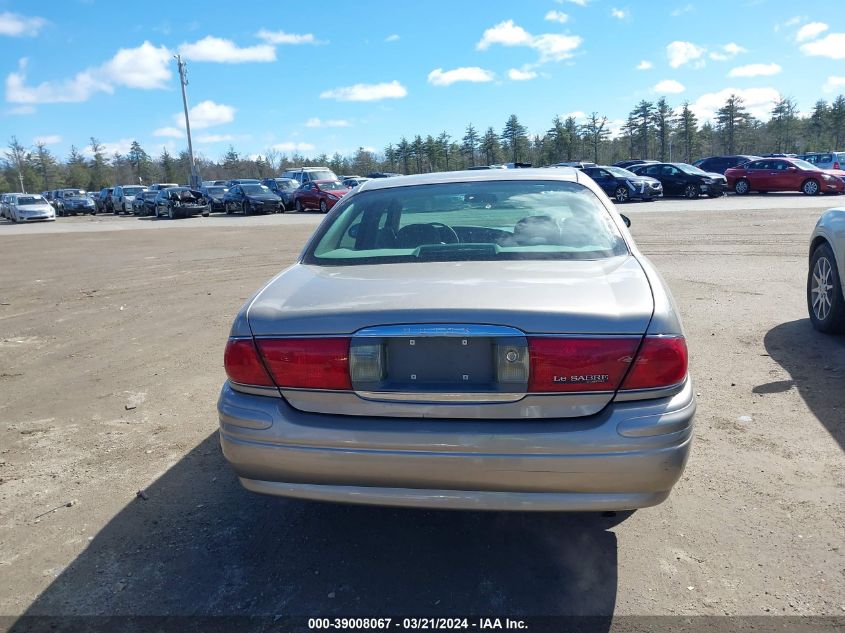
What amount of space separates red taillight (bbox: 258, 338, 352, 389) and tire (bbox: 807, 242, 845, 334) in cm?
493

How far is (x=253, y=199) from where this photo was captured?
1185 inches

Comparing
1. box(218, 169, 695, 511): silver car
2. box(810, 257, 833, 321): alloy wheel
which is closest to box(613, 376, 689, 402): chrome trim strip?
box(218, 169, 695, 511): silver car

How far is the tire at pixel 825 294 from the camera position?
5506 millimetres

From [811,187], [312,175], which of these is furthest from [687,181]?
[312,175]

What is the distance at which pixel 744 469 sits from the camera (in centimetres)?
350

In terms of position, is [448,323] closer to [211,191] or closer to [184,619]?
[184,619]

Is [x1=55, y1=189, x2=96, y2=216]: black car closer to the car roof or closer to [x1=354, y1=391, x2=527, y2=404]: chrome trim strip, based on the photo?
the car roof

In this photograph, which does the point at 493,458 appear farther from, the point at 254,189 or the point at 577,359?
the point at 254,189

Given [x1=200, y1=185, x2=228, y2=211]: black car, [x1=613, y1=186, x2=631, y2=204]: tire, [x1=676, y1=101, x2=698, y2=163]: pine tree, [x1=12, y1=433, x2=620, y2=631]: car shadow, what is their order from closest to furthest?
[x1=12, y1=433, x2=620, y2=631]: car shadow, [x1=613, y1=186, x2=631, y2=204]: tire, [x1=200, y1=185, x2=228, y2=211]: black car, [x1=676, y1=101, x2=698, y2=163]: pine tree

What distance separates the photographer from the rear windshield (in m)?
3.12

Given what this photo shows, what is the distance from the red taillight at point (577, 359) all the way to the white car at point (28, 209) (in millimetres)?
40915

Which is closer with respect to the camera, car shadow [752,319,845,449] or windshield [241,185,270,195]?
car shadow [752,319,845,449]

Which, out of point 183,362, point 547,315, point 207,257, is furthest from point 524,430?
point 207,257

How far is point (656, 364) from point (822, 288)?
4.59 m
